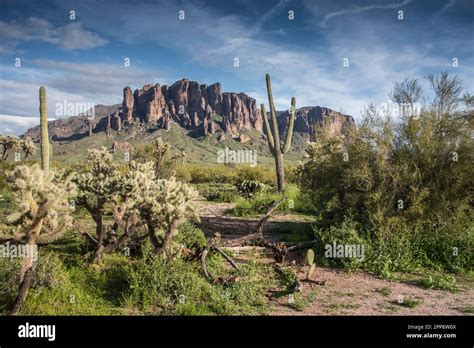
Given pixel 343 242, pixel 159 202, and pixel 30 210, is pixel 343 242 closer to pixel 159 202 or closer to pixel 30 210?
pixel 159 202

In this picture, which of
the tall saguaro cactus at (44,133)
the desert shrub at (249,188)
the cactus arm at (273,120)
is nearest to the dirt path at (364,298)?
the tall saguaro cactus at (44,133)

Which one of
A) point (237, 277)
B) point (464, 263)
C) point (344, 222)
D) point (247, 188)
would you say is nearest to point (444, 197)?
point (464, 263)

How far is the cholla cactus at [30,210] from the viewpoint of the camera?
18.8 ft

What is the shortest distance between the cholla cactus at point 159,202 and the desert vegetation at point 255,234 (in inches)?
1.2

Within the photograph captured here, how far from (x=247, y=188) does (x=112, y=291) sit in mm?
15144

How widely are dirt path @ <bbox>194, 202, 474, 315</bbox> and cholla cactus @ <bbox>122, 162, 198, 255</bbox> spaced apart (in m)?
2.63

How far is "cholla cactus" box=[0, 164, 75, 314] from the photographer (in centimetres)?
574

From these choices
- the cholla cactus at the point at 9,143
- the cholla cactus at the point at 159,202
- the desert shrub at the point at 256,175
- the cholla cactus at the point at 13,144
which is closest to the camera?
the cholla cactus at the point at 159,202

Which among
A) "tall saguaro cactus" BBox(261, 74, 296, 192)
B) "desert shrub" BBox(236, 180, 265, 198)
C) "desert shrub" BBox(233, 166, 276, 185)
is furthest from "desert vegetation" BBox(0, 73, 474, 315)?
"desert shrub" BBox(233, 166, 276, 185)

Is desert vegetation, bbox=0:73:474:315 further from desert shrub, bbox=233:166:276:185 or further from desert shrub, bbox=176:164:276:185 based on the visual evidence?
desert shrub, bbox=176:164:276:185

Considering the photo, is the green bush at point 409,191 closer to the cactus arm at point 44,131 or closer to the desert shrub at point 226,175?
the cactus arm at point 44,131

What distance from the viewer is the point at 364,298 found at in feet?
24.0


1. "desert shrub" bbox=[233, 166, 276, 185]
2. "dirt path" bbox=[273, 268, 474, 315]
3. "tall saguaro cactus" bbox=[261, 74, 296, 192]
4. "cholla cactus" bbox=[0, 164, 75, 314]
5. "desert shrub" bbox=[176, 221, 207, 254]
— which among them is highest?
"tall saguaro cactus" bbox=[261, 74, 296, 192]
